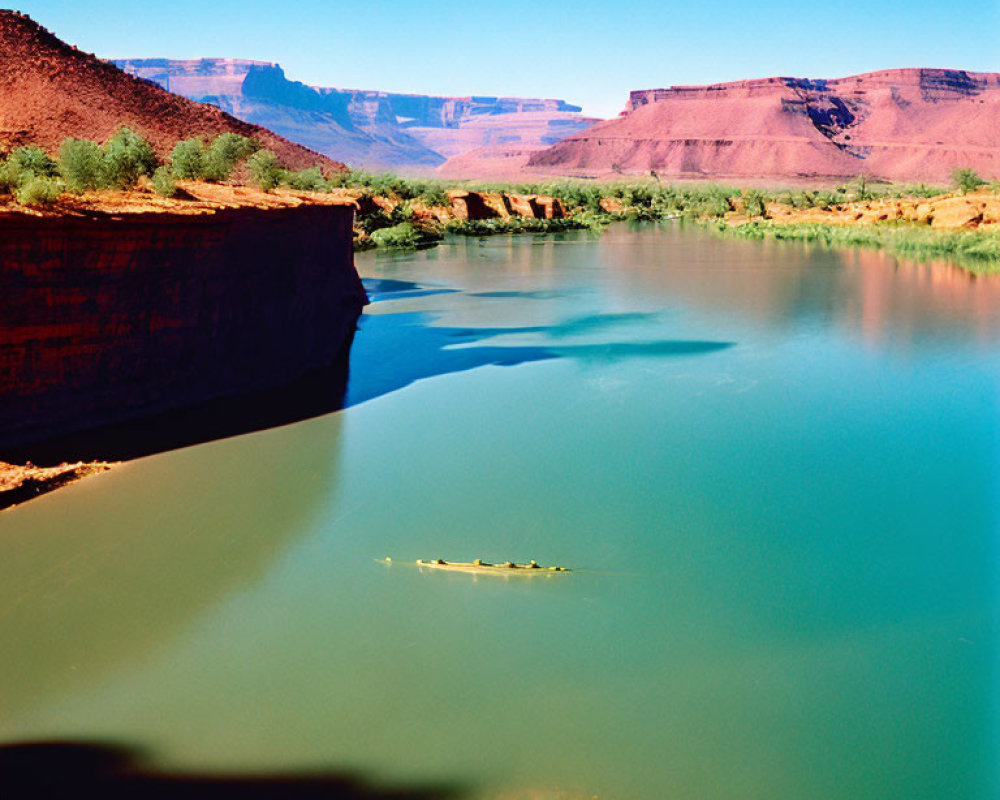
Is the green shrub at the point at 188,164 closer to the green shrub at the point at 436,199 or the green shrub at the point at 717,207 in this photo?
the green shrub at the point at 436,199

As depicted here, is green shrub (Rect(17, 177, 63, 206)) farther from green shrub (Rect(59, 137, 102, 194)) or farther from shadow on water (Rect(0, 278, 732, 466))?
shadow on water (Rect(0, 278, 732, 466))

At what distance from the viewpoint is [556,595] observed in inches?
265

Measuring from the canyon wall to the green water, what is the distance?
3.57 feet

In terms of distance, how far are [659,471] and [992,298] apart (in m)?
16.4

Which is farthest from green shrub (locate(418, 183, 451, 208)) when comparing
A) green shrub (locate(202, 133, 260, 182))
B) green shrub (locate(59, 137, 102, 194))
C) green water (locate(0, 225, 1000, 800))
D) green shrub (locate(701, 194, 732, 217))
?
green water (locate(0, 225, 1000, 800))

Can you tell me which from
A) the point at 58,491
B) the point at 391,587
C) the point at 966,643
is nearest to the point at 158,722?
the point at 391,587

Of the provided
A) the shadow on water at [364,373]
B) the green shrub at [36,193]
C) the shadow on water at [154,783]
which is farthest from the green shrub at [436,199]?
the shadow on water at [154,783]

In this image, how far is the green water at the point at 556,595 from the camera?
5.04 metres

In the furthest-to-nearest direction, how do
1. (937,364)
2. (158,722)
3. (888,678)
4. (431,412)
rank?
(937,364) < (431,412) < (888,678) < (158,722)

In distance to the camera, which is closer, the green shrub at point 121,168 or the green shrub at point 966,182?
the green shrub at point 121,168

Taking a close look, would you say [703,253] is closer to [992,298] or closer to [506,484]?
[992,298]

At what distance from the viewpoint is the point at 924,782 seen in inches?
187

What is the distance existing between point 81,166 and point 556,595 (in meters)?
10.0

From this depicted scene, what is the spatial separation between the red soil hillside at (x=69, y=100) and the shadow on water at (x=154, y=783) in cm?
2965
